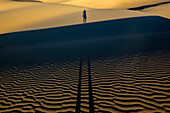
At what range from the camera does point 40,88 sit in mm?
5410

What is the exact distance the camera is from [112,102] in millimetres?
4297

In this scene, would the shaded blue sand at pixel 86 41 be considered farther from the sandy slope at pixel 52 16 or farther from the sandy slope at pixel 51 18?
the sandy slope at pixel 51 18

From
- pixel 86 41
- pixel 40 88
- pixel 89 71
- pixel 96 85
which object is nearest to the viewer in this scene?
pixel 96 85

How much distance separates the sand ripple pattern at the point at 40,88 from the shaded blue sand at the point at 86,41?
1.26 meters

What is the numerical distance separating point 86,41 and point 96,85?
610cm

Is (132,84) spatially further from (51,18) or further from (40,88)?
(51,18)

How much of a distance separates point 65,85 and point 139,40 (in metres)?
6.63

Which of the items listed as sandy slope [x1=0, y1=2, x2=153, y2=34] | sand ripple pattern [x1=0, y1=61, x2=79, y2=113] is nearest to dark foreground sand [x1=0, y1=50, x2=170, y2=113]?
sand ripple pattern [x1=0, y1=61, x2=79, y2=113]

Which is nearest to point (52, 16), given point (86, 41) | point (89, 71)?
point (86, 41)

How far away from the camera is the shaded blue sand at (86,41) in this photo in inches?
338

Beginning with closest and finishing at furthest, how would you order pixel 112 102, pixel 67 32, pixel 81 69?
pixel 112 102, pixel 81 69, pixel 67 32

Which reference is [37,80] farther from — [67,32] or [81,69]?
[67,32]

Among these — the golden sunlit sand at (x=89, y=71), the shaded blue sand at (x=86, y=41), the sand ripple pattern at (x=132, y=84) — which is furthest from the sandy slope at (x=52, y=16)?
the sand ripple pattern at (x=132, y=84)

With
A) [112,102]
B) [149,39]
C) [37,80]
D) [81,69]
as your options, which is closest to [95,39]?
[149,39]
